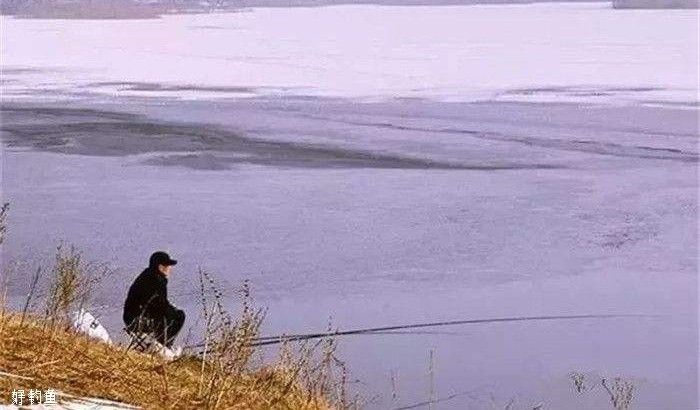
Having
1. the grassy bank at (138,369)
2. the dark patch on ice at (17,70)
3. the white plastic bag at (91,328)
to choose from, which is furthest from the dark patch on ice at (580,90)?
the grassy bank at (138,369)

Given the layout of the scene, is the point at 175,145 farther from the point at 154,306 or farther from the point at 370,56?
the point at 370,56

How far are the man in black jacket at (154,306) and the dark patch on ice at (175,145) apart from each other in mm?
7751

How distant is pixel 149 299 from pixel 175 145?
391 inches

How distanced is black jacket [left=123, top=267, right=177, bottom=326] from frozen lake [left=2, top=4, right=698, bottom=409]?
0.98 m

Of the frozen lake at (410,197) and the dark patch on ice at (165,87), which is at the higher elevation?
the dark patch on ice at (165,87)

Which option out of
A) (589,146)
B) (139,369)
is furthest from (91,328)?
(589,146)

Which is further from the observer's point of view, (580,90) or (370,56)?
(370,56)

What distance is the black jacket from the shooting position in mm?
5582

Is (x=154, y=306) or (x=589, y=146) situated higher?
(x=589, y=146)

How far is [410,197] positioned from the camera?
11750 millimetres

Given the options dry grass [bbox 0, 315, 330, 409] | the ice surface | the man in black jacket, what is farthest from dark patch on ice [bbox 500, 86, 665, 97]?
dry grass [bbox 0, 315, 330, 409]

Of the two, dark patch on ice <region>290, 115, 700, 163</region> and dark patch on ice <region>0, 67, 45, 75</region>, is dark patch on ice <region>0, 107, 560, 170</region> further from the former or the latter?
dark patch on ice <region>0, 67, 45, 75</region>

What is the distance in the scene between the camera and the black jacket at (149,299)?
5.58 meters

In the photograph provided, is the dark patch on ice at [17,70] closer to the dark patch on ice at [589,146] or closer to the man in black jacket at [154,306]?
the dark patch on ice at [589,146]
